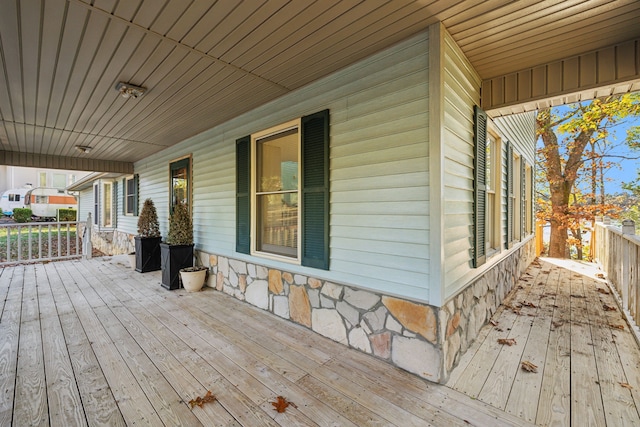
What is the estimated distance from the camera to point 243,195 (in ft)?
13.4

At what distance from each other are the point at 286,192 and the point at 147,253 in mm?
4072

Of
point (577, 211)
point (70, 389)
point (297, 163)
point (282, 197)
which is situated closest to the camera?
point (70, 389)

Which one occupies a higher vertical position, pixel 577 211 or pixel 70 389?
pixel 577 211

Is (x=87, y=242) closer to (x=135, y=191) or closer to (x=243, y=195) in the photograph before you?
(x=135, y=191)

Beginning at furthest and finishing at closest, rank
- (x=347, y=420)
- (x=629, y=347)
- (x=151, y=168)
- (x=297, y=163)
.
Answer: (x=151, y=168), (x=297, y=163), (x=629, y=347), (x=347, y=420)

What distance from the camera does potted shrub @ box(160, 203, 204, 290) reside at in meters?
4.64

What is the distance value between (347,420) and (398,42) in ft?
9.29

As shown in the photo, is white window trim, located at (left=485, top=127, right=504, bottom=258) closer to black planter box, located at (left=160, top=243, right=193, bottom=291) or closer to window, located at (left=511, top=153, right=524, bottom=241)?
window, located at (left=511, top=153, right=524, bottom=241)

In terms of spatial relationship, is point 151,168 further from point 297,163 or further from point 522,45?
point 522,45

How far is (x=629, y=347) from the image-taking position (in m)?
2.68

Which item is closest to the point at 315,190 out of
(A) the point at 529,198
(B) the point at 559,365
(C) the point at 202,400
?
(C) the point at 202,400

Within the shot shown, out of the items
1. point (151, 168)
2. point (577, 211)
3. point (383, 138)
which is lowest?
point (577, 211)

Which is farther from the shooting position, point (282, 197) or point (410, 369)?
point (282, 197)

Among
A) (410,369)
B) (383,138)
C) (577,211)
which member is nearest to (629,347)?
(410,369)
